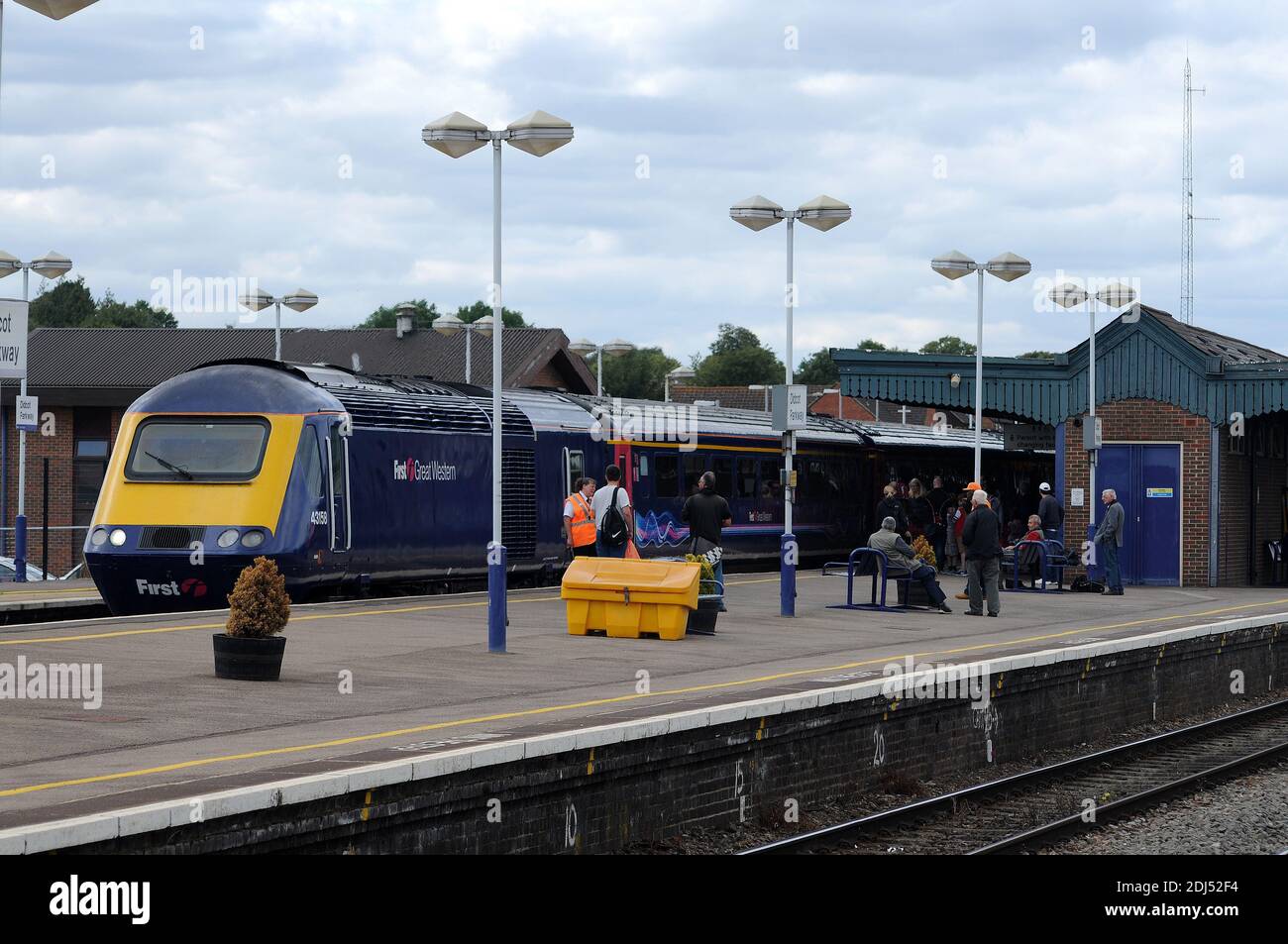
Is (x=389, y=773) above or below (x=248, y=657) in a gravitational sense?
below

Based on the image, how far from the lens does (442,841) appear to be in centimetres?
961

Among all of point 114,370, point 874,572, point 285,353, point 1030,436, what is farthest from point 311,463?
point 285,353

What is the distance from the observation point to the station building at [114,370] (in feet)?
168

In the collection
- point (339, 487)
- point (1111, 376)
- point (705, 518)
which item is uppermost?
point (1111, 376)

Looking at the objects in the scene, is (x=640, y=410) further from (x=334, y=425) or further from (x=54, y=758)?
(x=54, y=758)

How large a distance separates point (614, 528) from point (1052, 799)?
7998 mm

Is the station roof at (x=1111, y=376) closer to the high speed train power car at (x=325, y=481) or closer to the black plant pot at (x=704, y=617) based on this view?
the high speed train power car at (x=325, y=481)

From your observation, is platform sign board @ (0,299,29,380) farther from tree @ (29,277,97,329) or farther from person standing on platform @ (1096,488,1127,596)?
tree @ (29,277,97,329)

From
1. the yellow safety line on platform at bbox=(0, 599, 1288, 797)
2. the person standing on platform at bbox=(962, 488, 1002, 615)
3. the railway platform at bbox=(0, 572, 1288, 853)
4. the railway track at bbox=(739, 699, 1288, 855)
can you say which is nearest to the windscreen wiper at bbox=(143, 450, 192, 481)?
the railway platform at bbox=(0, 572, 1288, 853)

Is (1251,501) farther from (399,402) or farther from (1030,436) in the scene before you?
(399,402)

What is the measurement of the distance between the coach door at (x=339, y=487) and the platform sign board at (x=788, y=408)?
562 centimetres

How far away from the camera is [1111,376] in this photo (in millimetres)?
31359

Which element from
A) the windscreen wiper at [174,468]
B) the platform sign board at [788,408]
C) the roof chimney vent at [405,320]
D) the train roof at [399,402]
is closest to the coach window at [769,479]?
the train roof at [399,402]
